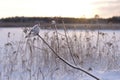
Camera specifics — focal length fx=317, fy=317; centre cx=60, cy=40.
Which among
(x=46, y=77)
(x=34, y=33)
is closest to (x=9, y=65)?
(x=46, y=77)

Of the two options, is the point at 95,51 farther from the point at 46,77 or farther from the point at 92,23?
the point at 46,77

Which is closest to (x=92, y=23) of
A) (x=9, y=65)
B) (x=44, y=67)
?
(x=44, y=67)

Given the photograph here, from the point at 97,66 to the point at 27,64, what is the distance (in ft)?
4.09

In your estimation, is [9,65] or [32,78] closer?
[32,78]

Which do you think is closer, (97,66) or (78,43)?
(97,66)

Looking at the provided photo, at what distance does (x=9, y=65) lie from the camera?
490cm

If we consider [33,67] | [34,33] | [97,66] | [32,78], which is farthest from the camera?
[97,66]

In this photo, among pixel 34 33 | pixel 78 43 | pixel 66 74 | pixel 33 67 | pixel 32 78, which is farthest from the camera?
pixel 78 43

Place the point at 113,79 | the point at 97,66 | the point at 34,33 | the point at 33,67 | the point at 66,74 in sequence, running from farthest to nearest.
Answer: the point at 97,66, the point at 33,67, the point at 66,74, the point at 113,79, the point at 34,33

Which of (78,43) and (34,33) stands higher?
(34,33)

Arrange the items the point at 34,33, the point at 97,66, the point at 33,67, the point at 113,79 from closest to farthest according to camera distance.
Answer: the point at 34,33 → the point at 113,79 → the point at 33,67 → the point at 97,66

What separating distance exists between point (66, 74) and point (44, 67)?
574mm

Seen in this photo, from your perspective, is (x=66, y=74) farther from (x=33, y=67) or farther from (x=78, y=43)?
(x=78, y=43)

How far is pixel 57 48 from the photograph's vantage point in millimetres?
5629
